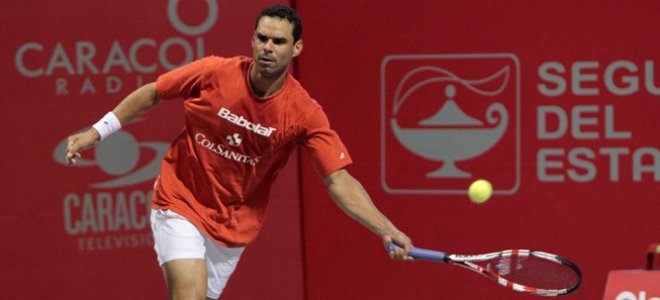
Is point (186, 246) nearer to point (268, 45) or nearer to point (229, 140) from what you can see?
point (229, 140)

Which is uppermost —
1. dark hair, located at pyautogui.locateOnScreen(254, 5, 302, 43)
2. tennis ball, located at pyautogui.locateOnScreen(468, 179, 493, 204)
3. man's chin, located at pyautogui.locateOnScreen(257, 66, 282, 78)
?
dark hair, located at pyautogui.locateOnScreen(254, 5, 302, 43)

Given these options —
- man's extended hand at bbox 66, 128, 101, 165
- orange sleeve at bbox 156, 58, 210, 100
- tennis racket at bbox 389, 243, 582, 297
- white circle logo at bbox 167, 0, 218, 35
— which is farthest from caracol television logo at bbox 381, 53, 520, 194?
man's extended hand at bbox 66, 128, 101, 165

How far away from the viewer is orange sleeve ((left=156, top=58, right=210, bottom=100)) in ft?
19.4

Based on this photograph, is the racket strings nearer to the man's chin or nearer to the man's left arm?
the man's left arm

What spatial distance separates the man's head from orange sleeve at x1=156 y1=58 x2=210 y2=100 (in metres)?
0.26

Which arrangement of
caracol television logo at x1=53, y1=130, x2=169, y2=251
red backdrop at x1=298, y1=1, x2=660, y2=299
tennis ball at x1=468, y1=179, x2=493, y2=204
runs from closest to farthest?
tennis ball at x1=468, y1=179, x2=493, y2=204
red backdrop at x1=298, y1=1, x2=660, y2=299
caracol television logo at x1=53, y1=130, x2=169, y2=251

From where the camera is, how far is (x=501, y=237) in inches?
288

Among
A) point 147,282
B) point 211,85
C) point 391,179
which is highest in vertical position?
point 211,85

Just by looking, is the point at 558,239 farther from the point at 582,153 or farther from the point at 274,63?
the point at 274,63

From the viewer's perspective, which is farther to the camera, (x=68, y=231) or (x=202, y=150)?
(x=68, y=231)

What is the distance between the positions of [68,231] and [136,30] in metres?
1.06

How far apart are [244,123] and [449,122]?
1.72m

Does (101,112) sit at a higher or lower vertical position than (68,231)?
higher

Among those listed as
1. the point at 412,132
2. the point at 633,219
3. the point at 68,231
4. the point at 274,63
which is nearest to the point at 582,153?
the point at 633,219
